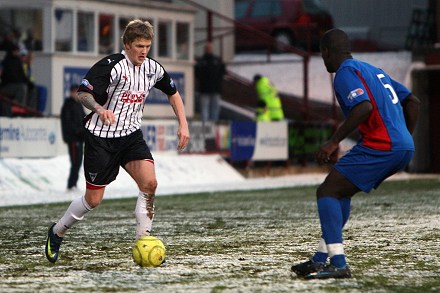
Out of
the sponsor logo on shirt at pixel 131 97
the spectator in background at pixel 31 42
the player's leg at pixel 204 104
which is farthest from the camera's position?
the player's leg at pixel 204 104

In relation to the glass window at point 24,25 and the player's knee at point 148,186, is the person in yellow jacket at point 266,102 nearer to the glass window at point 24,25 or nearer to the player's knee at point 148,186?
the glass window at point 24,25

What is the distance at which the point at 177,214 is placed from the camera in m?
15.8

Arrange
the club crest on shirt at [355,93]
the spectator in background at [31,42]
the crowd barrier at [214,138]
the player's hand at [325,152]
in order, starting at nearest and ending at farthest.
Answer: the player's hand at [325,152], the club crest on shirt at [355,93], the crowd barrier at [214,138], the spectator in background at [31,42]

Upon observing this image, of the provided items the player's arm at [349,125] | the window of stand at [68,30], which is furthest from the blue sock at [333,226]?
the window of stand at [68,30]

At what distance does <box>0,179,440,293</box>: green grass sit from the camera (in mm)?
8062

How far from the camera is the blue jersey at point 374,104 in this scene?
320 inches

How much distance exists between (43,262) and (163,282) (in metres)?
1.80

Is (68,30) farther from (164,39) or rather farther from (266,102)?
(266,102)

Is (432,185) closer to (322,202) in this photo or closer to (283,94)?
(283,94)

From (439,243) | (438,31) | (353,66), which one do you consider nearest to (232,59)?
(438,31)

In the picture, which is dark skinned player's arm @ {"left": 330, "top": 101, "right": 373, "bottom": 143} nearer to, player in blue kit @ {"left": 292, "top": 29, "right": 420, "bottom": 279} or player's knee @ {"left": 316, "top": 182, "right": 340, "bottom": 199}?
player in blue kit @ {"left": 292, "top": 29, "right": 420, "bottom": 279}

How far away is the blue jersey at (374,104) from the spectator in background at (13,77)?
1689cm

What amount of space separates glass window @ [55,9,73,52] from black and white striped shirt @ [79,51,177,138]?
713 inches

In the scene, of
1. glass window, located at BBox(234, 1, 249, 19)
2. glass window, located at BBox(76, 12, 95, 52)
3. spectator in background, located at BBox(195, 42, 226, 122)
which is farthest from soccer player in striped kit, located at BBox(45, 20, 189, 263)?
glass window, located at BBox(234, 1, 249, 19)
